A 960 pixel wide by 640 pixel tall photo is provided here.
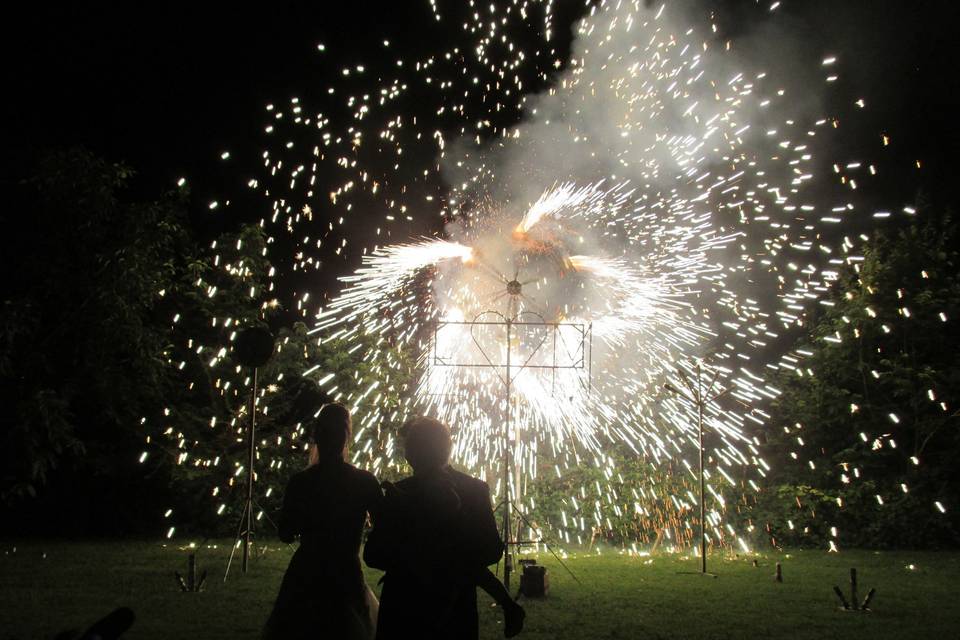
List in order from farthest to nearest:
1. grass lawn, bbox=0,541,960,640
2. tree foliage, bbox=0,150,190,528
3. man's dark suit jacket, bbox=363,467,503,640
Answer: tree foliage, bbox=0,150,190,528 → grass lawn, bbox=0,541,960,640 → man's dark suit jacket, bbox=363,467,503,640

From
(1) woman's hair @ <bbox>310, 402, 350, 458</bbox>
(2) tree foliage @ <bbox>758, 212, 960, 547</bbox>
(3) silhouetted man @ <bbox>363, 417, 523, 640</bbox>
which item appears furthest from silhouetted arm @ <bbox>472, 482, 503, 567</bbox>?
(2) tree foliage @ <bbox>758, 212, 960, 547</bbox>

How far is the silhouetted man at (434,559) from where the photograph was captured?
2.73 meters

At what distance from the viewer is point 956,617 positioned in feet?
24.5

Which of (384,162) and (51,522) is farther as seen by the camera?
(51,522)

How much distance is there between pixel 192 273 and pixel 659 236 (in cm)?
960

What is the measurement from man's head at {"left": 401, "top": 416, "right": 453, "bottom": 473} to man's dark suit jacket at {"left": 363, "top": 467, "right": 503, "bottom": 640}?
0.09 meters

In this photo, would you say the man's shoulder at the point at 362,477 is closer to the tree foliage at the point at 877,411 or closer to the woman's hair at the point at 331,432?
the woman's hair at the point at 331,432

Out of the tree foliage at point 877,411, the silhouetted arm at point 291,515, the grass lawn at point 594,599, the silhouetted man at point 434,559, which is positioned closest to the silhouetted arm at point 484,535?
the silhouetted man at point 434,559

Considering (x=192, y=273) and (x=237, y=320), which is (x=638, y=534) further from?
(x=192, y=273)

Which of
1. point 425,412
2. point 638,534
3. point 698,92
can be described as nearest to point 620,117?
point 698,92

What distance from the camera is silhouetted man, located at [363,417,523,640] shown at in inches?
108

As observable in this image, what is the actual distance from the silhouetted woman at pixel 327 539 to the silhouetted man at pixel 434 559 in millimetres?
796

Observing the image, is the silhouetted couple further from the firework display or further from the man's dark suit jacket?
the firework display

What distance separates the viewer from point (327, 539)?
3664 mm
